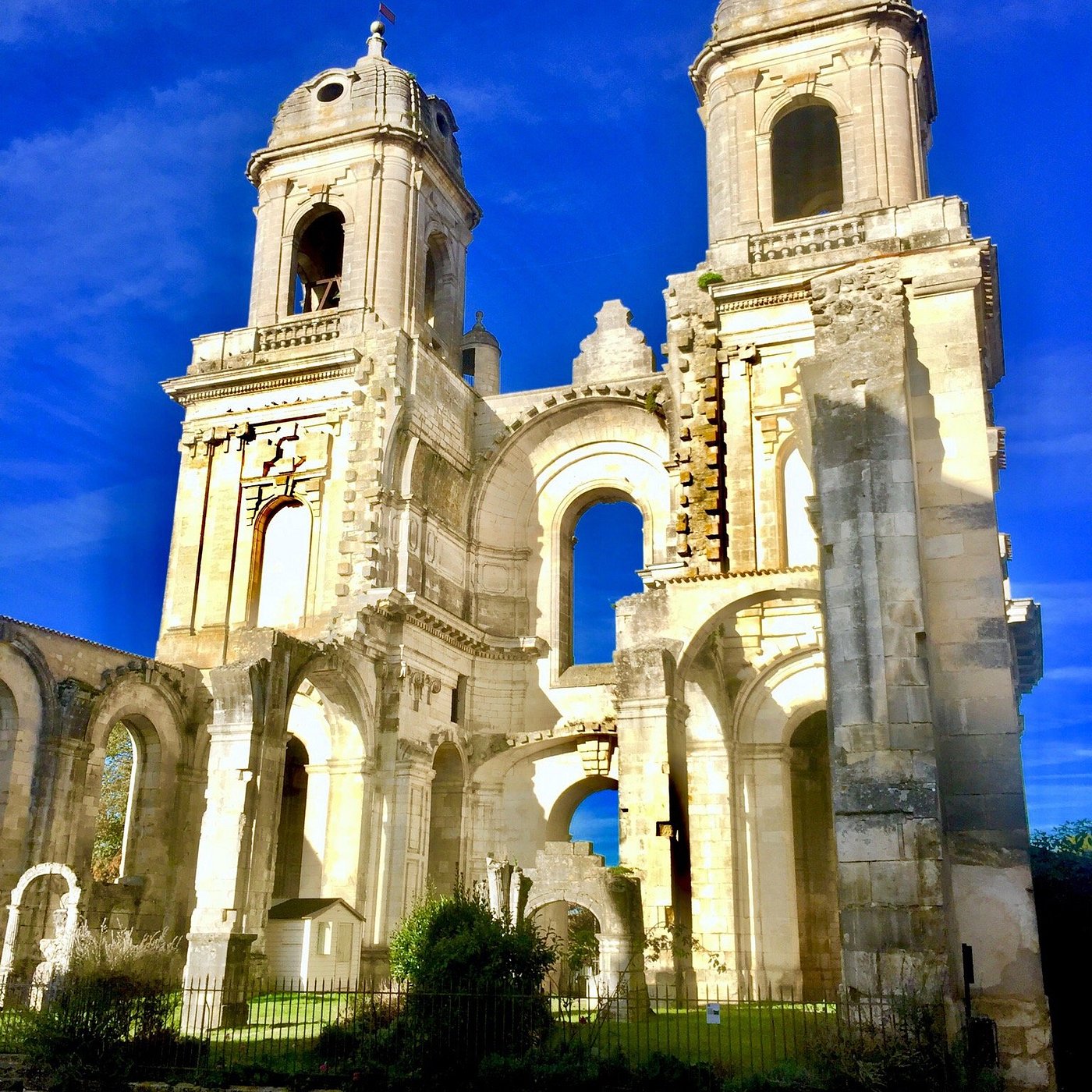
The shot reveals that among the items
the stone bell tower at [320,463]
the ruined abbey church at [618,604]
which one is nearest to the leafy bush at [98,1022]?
the ruined abbey church at [618,604]

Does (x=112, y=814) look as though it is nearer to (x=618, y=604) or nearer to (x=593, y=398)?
(x=593, y=398)

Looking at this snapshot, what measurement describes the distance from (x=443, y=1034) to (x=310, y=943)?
8657 mm

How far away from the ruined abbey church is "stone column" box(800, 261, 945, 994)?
1.6 inches

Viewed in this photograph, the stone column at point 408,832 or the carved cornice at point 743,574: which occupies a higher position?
the carved cornice at point 743,574

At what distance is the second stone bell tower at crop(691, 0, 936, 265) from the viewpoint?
79.6 feet

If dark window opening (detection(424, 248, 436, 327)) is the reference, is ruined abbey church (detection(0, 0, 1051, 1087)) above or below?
below

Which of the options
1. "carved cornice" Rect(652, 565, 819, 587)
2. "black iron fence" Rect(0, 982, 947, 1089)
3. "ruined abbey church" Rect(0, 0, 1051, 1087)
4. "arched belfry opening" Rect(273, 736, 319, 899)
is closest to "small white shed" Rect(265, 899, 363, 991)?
"ruined abbey church" Rect(0, 0, 1051, 1087)

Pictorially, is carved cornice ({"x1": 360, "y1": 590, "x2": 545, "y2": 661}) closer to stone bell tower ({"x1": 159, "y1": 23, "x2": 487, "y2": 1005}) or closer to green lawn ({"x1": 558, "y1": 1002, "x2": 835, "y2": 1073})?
stone bell tower ({"x1": 159, "y1": 23, "x2": 487, "y2": 1005})

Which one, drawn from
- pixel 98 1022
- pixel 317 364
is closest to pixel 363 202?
pixel 317 364

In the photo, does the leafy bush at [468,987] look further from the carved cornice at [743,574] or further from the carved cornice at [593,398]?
the carved cornice at [593,398]

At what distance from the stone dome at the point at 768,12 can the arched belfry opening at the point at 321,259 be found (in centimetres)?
951

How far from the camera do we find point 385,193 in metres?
28.6

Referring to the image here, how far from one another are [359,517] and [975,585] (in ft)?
45.1

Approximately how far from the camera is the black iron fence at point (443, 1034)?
12195mm
